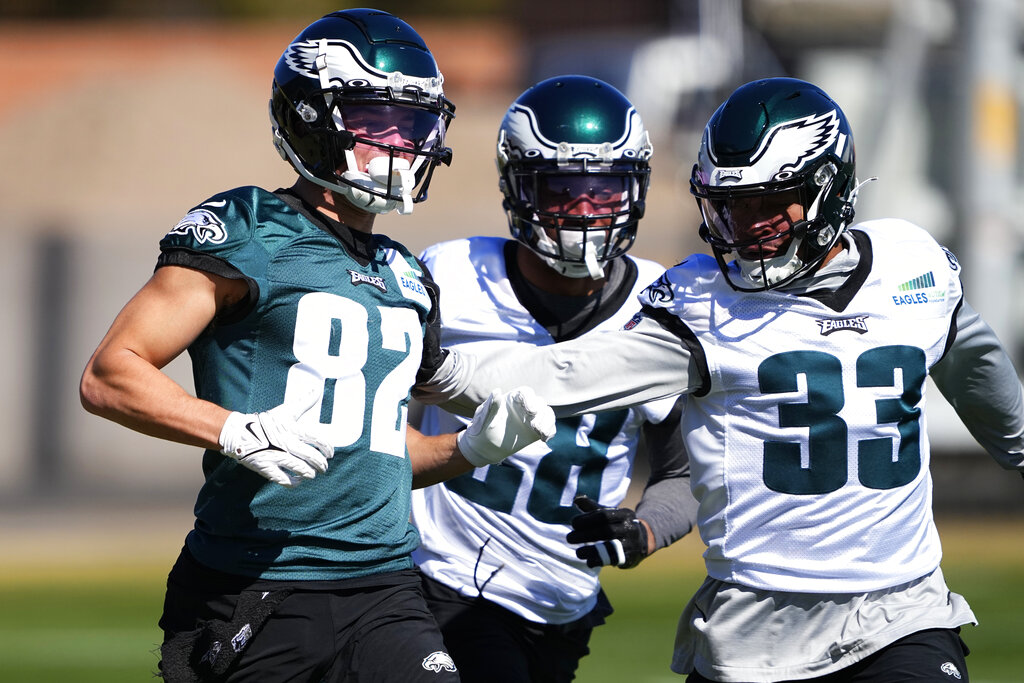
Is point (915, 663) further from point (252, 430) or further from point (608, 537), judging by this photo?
point (252, 430)

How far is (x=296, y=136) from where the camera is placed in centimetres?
340

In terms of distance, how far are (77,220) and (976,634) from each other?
14.2 metres

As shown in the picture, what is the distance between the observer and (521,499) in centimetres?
389

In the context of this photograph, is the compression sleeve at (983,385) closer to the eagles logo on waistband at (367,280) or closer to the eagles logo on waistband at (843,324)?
the eagles logo on waistband at (843,324)

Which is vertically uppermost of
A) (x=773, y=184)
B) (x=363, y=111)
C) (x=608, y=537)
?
(x=363, y=111)

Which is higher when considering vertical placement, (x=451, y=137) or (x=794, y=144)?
(x=794, y=144)

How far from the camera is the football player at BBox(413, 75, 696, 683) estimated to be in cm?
383

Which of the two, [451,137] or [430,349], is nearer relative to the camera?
[430,349]

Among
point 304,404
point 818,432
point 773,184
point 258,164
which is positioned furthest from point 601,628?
point 258,164

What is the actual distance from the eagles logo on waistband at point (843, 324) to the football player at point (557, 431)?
675 millimetres

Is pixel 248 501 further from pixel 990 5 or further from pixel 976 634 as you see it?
pixel 990 5

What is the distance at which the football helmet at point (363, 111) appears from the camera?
10.8 ft

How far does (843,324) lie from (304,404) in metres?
1.30

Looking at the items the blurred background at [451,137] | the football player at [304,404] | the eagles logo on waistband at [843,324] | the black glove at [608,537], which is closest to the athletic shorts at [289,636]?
the football player at [304,404]
